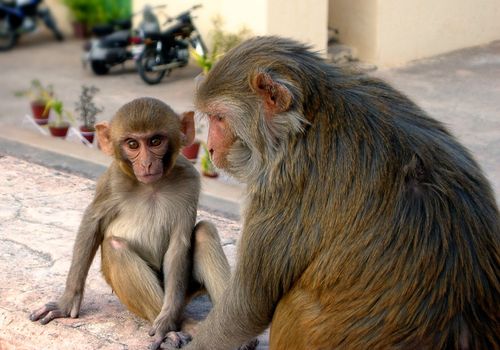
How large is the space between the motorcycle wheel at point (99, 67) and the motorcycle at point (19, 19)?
271 centimetres

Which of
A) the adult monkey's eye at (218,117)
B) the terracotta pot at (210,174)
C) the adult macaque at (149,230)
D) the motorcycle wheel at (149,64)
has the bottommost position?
the motorcycle wheel at (149,64)

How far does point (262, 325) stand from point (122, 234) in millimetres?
972

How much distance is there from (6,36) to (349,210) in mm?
12904

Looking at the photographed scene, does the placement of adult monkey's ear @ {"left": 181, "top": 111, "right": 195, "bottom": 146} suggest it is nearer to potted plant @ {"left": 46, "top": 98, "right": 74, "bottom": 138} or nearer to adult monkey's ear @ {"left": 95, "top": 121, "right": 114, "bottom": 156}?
adult monkey's ear @ {"left": 95, "top": 121, "right": 114, "bottom": 156}

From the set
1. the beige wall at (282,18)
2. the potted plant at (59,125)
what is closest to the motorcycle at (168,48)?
the beige wall at (282,18)

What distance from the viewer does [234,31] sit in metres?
12.2

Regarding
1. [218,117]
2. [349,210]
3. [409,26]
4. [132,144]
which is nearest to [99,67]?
[409,26]

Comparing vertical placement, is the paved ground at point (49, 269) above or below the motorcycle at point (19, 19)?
above

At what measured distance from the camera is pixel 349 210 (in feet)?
11.9

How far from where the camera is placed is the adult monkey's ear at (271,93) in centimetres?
360

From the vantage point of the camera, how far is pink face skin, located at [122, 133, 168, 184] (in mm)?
4406

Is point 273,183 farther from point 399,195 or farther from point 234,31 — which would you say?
point 234,31

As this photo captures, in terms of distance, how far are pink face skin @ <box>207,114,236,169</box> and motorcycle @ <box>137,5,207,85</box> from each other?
28.3 feet

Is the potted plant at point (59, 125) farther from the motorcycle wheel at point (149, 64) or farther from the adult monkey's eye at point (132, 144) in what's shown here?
the adult monkey's eye at point (132, 144)
